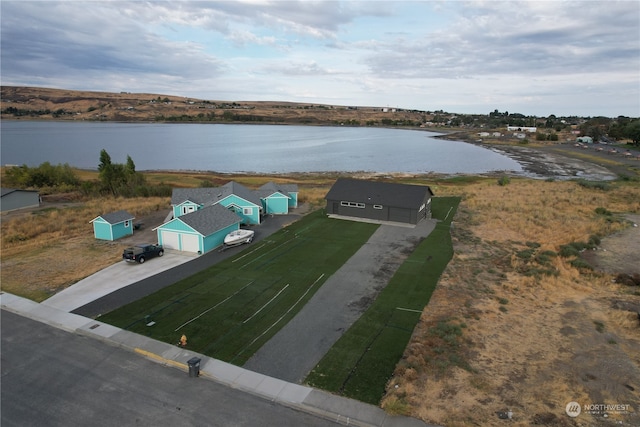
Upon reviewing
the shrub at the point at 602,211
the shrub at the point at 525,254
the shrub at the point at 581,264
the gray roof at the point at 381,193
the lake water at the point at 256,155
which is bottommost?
the lake water at the point at 256,155

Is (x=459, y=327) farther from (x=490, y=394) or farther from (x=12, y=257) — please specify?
(x=12, y=257)

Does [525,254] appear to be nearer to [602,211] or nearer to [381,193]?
[381,193]

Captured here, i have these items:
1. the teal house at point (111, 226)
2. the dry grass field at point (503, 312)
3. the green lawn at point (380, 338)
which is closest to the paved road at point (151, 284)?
the dry grass field at point (503, 312)

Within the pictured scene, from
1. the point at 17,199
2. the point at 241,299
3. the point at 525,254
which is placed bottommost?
the point at 17,199

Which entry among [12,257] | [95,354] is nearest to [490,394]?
[95,354]

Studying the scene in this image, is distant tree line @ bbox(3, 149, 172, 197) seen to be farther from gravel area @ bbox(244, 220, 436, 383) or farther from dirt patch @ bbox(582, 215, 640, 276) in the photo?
dirt patch @ bbox(582, 215, 640, 276)

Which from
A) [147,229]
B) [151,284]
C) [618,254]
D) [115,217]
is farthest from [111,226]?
[618,254]

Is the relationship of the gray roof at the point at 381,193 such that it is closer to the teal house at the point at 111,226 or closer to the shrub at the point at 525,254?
the shrub at the point at 525,254
